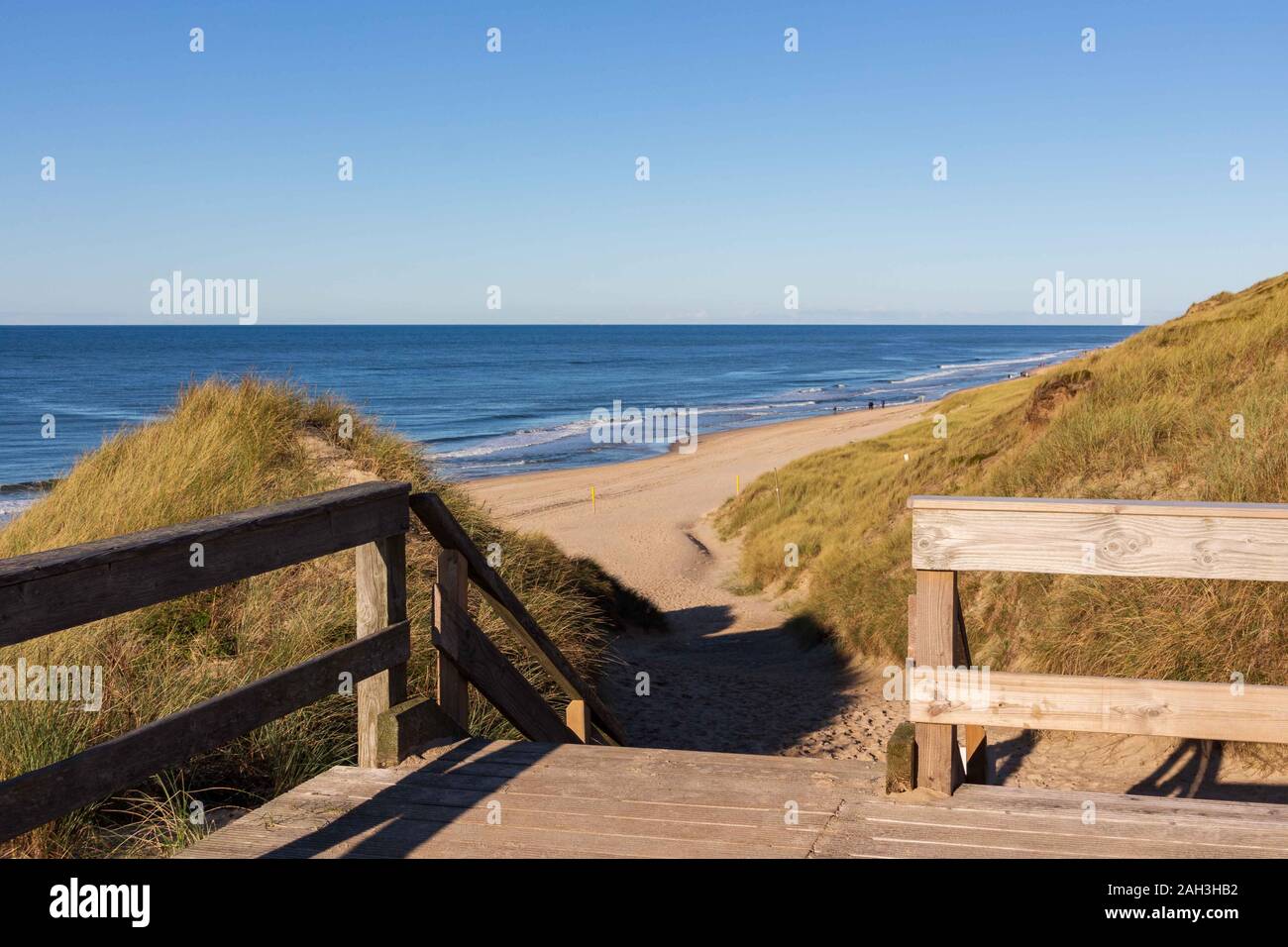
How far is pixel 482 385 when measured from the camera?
77.0m

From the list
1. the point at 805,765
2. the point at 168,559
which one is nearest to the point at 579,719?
the point at 805,765

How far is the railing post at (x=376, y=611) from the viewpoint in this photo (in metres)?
4.82

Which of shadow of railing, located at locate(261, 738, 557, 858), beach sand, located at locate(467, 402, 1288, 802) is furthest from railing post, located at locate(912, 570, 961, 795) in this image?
beach sand, located at locate(467, 402, 1288, 802)

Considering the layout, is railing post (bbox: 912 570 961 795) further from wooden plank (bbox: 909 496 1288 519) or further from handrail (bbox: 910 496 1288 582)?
wooden plank (bbox: 909 496 1288 519)

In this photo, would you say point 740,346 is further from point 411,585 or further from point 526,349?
point 411,585

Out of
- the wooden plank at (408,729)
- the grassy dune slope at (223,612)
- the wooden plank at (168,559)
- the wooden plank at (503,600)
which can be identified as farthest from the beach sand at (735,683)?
the wooden plank at (168,559)

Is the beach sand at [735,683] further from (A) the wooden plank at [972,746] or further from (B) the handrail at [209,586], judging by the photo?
(B) the handrail at [209,586]

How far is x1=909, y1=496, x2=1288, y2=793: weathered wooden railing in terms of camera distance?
374 centimetres

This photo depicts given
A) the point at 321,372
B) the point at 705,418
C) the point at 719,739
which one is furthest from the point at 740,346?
the point at 719,739

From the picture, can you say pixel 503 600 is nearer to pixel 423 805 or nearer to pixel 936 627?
pixel 423 805

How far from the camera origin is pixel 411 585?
333 inches

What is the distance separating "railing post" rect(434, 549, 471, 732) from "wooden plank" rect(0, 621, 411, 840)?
38cm
